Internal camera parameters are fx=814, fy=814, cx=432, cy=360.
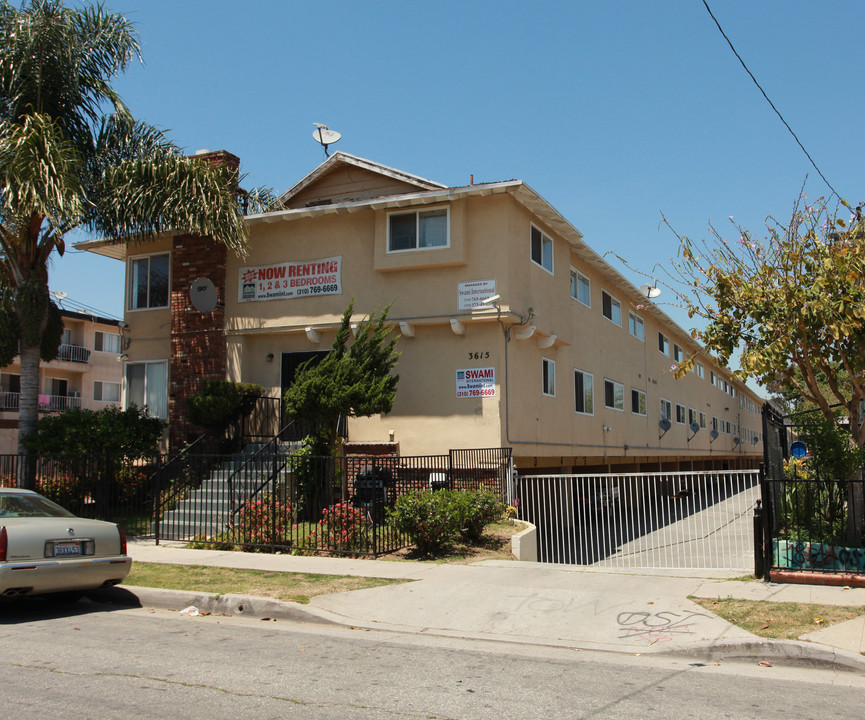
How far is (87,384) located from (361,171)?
37904mm

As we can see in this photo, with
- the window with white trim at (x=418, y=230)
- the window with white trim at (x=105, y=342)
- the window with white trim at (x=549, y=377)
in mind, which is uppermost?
the window with white trim at (x=105, y=342)

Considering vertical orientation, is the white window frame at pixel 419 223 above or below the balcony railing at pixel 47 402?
above

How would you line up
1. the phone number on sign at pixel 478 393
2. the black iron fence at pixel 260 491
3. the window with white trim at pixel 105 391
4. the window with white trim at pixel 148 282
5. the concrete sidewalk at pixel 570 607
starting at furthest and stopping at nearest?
the window with white trim at pixel 105 391 < the window with white trim at pixel 148 282 < the phone number on sign at pixel 478 393 < the black iron fence at pixel 260 491 < the concrete sidewalk at pixel 570 607

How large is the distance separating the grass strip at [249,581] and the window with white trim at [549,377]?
9992 mm

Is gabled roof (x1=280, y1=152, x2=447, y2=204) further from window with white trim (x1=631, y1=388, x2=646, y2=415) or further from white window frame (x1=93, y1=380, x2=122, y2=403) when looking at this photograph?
white window frame (x1=93, y1=380, x2=122, y2=403)

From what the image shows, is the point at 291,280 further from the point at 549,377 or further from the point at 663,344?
the point at 663,344

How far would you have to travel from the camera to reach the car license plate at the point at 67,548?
881 cm

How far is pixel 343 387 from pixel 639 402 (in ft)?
50.5

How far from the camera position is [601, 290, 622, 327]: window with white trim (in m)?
25.1

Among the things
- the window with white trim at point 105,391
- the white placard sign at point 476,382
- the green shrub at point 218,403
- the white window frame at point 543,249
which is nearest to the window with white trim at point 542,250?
the white window frame at point 543,249

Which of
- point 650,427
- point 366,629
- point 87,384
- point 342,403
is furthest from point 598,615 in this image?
point 87,384

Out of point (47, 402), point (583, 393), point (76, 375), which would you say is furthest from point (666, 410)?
point (76, 375)

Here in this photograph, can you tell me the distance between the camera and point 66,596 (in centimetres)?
961

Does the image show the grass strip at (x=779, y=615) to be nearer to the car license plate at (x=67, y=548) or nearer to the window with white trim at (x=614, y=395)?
the car license plate at (x=67, y=548)
